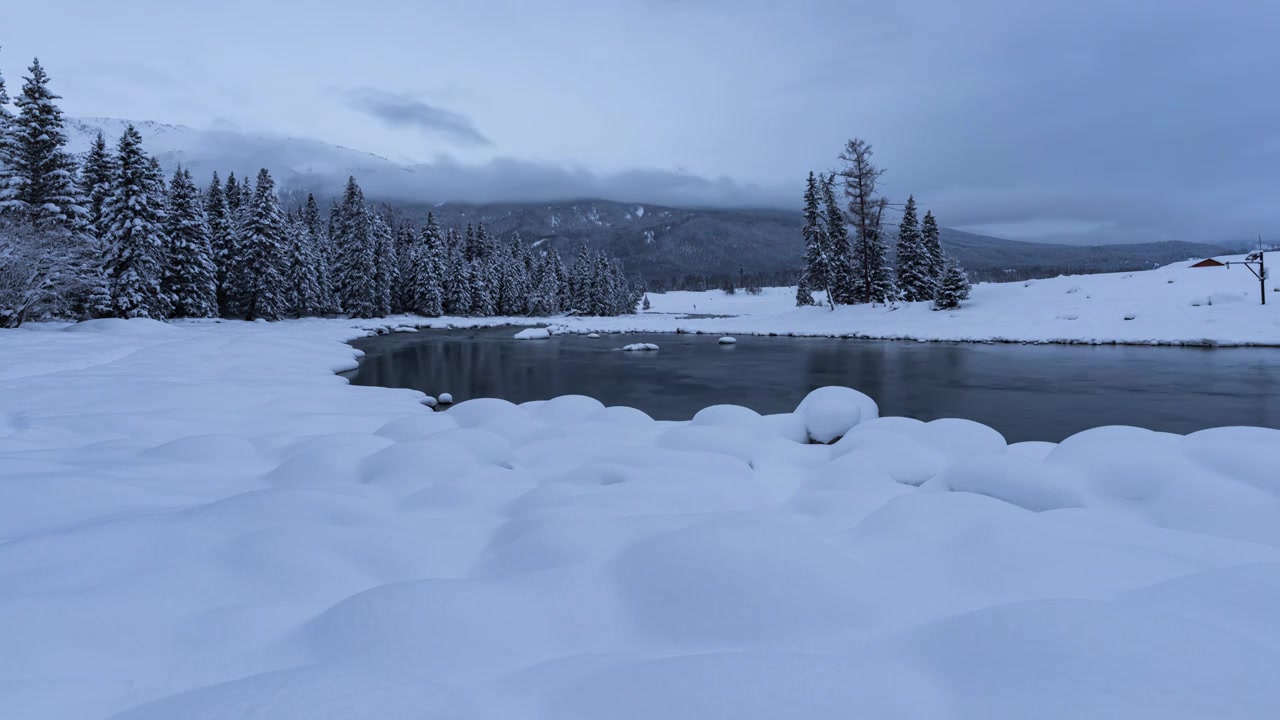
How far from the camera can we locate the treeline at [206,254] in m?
22.4

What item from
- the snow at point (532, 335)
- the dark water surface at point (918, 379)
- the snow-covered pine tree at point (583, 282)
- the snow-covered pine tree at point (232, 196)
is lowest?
the dark water surface at point (918, 379)

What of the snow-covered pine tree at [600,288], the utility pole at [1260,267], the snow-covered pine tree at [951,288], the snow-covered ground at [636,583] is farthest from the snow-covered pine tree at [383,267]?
the utility pole at [1260,267]

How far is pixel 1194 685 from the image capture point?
6.59ft

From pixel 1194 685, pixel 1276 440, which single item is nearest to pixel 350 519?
pixel 1194 685

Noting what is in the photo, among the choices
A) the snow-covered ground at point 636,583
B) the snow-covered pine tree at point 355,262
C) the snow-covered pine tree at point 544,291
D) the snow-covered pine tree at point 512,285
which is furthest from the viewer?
the snow-covered pine tree at point 544,291

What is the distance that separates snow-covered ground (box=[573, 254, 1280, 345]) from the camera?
81.1 ft

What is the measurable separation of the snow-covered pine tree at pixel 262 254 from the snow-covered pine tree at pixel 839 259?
3814 cm

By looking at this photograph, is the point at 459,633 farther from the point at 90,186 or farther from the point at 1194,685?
the point at 90,186

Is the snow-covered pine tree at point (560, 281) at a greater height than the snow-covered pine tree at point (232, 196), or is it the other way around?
the snow-covered pine tree at point (232, 196)

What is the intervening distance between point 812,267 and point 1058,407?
32.8 m

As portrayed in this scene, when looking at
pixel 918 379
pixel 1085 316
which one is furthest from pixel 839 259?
pixel 918 379

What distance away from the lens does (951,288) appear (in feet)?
115

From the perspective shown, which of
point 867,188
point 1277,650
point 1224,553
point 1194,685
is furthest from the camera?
point 867,188

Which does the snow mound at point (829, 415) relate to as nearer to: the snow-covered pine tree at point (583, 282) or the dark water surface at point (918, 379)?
the dark water surface at point (918, 379)
